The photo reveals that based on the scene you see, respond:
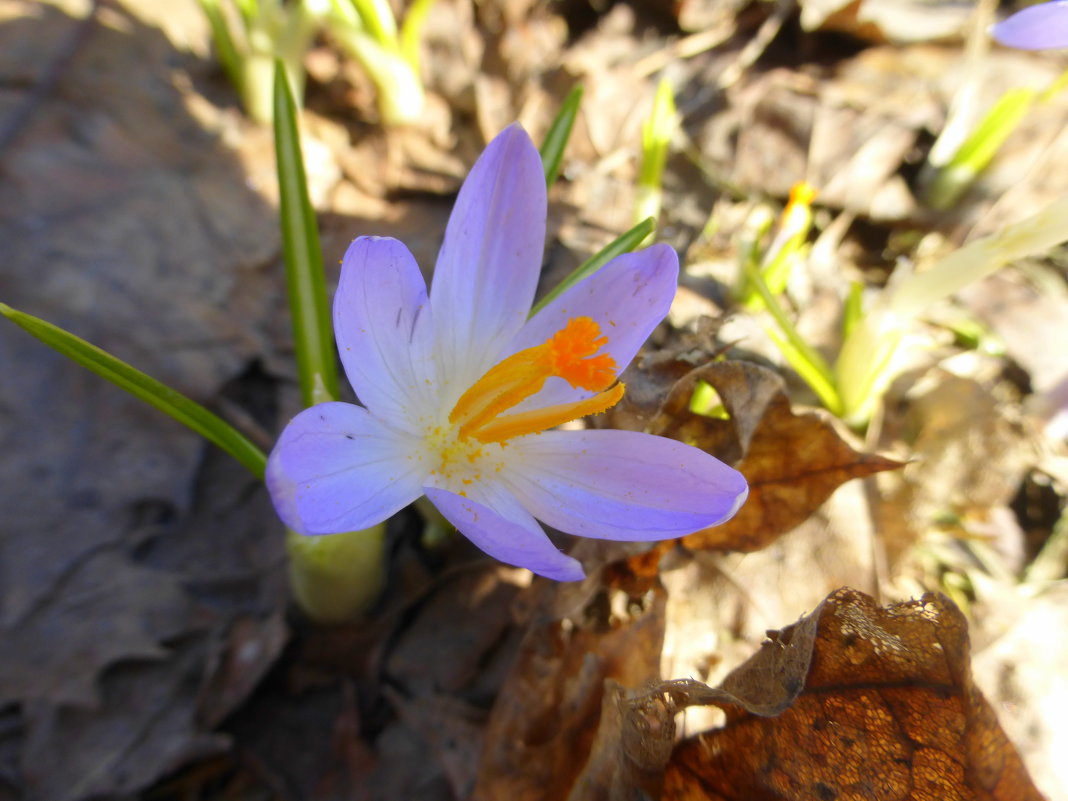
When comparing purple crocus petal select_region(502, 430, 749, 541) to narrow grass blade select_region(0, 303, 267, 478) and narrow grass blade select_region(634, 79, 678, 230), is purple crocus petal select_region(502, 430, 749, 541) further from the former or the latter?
narrow grass blade select_region(634, 79, 678, 230)

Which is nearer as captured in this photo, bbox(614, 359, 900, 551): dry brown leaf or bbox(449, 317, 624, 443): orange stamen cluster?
bbox(449, 317, 624, 443): orange stamen cluster

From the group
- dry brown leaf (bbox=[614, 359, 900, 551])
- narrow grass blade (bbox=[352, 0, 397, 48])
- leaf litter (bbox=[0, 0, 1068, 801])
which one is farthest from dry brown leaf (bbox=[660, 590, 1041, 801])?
narrow grass blade (bbox=[352, 0, 397, 48])

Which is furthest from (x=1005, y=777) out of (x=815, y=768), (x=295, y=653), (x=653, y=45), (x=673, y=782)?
(x=653, y=45)

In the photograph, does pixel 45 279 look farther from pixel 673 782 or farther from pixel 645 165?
pixel 673 782

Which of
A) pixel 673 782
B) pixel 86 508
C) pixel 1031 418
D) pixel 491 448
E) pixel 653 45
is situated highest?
pixel 653 45

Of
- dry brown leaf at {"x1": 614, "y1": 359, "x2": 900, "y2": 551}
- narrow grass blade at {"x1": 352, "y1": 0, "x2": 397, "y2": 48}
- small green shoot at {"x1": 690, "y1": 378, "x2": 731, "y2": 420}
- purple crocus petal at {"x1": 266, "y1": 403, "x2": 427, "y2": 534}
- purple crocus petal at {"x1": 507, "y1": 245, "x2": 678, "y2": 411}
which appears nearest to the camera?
purple crocus petal at {"x1": 266, "y1": 403, "x2": 427, "y2": 534}

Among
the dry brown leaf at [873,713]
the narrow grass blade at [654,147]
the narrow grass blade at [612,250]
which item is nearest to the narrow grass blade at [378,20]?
the narrow grass blade at [654,147]
